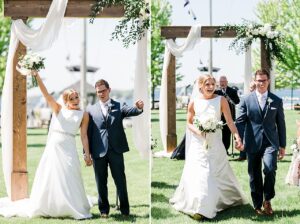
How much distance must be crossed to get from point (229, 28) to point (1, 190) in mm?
3989

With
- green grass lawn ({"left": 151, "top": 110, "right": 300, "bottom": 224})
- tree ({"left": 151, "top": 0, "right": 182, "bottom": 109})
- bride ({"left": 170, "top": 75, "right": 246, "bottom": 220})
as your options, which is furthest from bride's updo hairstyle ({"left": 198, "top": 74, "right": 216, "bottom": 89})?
tree ({"left": 151, "top": 0, "right": 182, "bottom": 109})

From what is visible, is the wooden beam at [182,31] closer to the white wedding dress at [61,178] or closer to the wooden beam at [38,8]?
the wooden beam at [38,8]

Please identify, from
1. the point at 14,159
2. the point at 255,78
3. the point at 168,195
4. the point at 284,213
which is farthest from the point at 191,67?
the point at 14,159

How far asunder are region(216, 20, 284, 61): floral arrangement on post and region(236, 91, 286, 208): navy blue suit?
2.28 ft

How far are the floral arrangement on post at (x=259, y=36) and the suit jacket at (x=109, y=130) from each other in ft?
5.35

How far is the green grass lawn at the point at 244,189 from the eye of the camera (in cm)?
557

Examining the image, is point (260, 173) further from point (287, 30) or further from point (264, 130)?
point (287, 30)

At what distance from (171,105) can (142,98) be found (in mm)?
429

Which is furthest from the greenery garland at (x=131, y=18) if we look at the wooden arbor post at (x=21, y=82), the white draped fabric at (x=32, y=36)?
the white draped fabric at (x=32, y=36)

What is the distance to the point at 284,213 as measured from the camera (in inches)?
221

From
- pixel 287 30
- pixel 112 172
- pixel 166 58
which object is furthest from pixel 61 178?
pixel 287 30

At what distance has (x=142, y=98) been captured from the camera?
6223 millimetres

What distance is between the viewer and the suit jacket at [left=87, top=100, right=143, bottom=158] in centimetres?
565

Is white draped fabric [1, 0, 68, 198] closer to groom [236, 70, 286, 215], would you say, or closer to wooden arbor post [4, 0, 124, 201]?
wooden arbor post [4, 0, 124, 201]
